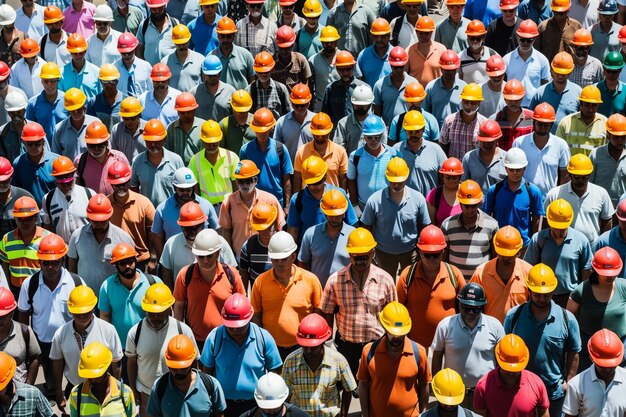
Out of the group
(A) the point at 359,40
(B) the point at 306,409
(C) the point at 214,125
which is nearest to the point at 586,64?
(A) the point at 359,40

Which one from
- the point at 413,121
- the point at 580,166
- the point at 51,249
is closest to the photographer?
the point at 51,249

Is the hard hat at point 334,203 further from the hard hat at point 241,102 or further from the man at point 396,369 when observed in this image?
the hard hat at point 241,102

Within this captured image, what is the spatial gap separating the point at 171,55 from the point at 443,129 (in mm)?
4284

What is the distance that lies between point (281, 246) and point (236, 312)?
3.79 ft

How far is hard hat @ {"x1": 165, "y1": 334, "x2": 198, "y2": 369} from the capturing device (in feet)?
40.1

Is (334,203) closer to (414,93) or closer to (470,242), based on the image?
(470,242)

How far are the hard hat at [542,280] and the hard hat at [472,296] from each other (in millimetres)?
476

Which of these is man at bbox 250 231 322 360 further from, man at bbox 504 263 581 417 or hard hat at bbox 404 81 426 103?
hard hat at bbox 404 81 426 103

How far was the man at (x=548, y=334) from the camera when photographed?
12883 millimetres

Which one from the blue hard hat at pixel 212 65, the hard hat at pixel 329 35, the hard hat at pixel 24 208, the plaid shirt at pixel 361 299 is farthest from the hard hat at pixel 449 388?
the hard hat at pixel 329 35

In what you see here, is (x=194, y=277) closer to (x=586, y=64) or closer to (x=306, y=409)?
(x=306, y=409)

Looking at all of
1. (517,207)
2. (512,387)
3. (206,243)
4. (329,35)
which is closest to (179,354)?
(206,243)

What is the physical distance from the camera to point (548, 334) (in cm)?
1289

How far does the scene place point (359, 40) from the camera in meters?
19.5
